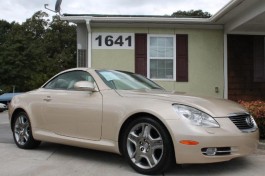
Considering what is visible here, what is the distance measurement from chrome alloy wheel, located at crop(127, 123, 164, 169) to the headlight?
1.30 ft

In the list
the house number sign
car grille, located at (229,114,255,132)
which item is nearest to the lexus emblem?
car grille, located at (229,114,255,132)

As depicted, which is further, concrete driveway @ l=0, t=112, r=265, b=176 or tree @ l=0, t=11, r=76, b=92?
tree @ l=0, t=11, r=76, b=92

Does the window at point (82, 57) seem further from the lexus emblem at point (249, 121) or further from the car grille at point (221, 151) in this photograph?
the car grille at point (221, 151)

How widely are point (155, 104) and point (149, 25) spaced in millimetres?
6674

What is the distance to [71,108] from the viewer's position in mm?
6184

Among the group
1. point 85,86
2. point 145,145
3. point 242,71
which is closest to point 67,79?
point 85,86

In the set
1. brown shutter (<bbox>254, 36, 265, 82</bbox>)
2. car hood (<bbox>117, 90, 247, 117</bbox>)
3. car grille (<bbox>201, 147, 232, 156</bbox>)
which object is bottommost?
car grille (<bbox>201, 147, 232, 156</bbox>)

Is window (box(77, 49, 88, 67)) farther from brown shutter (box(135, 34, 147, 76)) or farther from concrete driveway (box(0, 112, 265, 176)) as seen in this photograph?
concrete driveway (box(0, 112, 265, 176))

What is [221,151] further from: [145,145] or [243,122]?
[145,145]

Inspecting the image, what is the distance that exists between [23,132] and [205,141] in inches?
138

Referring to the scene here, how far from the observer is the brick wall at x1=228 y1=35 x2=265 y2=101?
12070 millimetres

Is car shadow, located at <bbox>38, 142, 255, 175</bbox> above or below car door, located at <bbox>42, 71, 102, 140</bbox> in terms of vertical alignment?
below

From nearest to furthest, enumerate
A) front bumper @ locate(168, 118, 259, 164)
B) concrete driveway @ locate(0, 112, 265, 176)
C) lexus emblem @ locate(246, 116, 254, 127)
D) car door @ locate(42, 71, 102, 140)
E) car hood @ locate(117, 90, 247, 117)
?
→ front bumper @ locate(168, 118, 259, 164), car hood @ locate(117, 90, 247, 117), concrete driveway @ locate(0, 112, 265, 176), lexus emblem @ locate(246, 116, 254, 127), car door @ locate(42, 71, 102, 140)

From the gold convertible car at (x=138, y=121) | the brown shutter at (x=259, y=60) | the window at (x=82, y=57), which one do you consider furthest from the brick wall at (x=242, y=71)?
the gold convertible car at (x=138, y=121)
